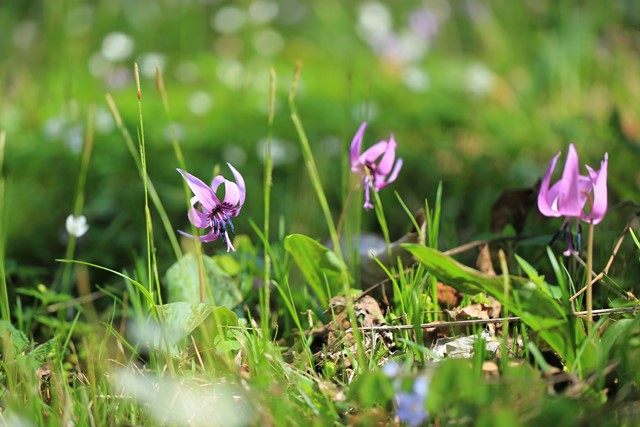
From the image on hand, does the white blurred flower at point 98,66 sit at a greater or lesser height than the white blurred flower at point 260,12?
lesser

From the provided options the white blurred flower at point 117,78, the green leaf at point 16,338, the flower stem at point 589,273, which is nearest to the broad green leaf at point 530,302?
the flower stem at point 589,273

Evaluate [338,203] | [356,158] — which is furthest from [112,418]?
[338,203]

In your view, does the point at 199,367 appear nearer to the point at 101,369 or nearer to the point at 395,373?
the point at 101,369

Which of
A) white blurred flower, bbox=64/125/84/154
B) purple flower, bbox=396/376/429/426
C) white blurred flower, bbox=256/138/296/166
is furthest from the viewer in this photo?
white blurred flower, bbox=256/138/296/166

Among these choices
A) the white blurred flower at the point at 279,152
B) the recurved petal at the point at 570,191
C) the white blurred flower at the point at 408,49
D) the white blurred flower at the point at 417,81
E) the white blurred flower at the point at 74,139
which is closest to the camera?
the recurved petal at the point at 570,191

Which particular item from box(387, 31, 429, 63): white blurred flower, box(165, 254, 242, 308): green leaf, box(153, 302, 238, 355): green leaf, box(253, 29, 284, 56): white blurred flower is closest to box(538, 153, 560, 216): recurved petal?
box(153, 302, 238, 355): green leaf

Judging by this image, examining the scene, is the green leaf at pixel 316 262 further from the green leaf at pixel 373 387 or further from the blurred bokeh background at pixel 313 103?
the green leaf at pixel 373 387

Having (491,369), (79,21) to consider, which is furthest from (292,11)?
(491,369)

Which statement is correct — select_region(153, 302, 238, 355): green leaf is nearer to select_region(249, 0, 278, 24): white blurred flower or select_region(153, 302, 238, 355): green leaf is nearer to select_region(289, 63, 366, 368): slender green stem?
select_region(289, 63, 366, 368): slender green stem
